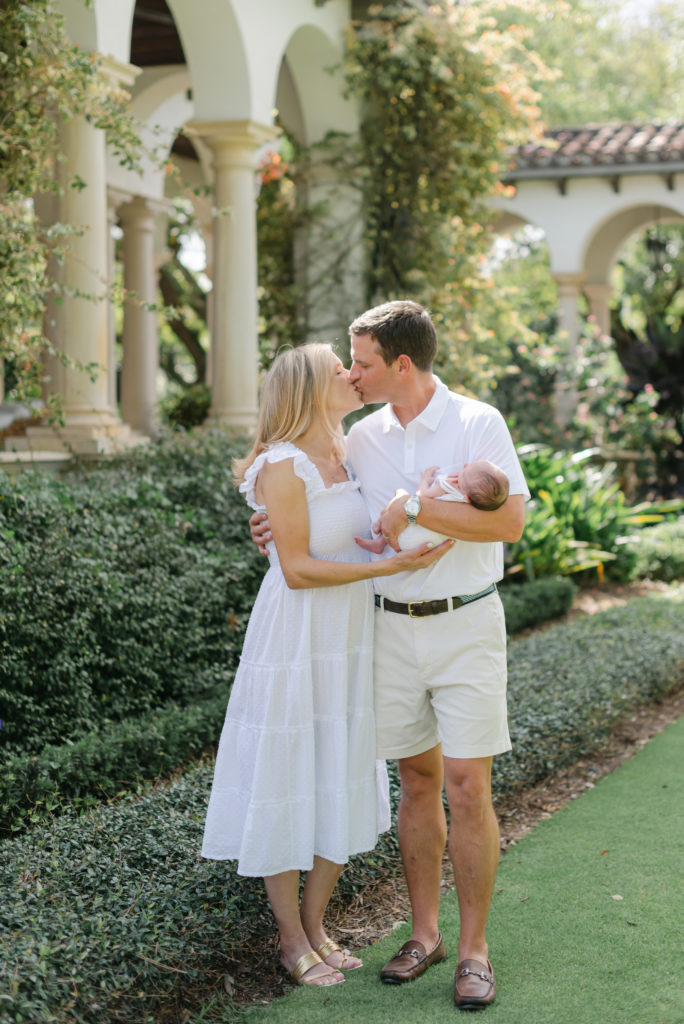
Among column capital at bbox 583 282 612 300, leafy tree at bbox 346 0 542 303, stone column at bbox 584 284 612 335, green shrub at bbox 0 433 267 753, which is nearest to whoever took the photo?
green shrub at bbox 0 433 267 753

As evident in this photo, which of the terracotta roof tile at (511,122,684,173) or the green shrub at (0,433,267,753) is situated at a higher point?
the terracotta roof tile at (511,122,684,173)

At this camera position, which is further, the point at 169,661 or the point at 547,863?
the point at 169,661

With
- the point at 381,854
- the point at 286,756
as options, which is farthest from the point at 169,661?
the point at 286,756

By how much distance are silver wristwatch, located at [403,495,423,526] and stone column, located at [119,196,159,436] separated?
9.78 m

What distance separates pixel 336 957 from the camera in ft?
10.4

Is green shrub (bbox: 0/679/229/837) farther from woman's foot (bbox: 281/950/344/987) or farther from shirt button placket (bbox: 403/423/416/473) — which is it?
shirt button placket (bbox: 403/423/416/473)

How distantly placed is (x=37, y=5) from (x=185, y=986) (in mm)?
4668

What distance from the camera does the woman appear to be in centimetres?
302

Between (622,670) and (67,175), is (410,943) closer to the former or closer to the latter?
(622,670)

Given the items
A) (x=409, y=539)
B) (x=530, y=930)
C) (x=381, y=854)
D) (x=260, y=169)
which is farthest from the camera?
(x=260, y=169)

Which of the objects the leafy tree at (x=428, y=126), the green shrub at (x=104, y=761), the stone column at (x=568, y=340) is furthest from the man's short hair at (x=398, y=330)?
the stone column at (x=568, y=340)

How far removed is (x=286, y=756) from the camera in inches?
119

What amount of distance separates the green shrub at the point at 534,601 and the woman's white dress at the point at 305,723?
183 inches

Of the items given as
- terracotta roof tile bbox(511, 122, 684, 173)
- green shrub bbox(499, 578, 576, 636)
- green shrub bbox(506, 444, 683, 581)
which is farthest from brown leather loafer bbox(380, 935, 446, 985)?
terracotta roof tile bbox(511, 122, 684, 173)
